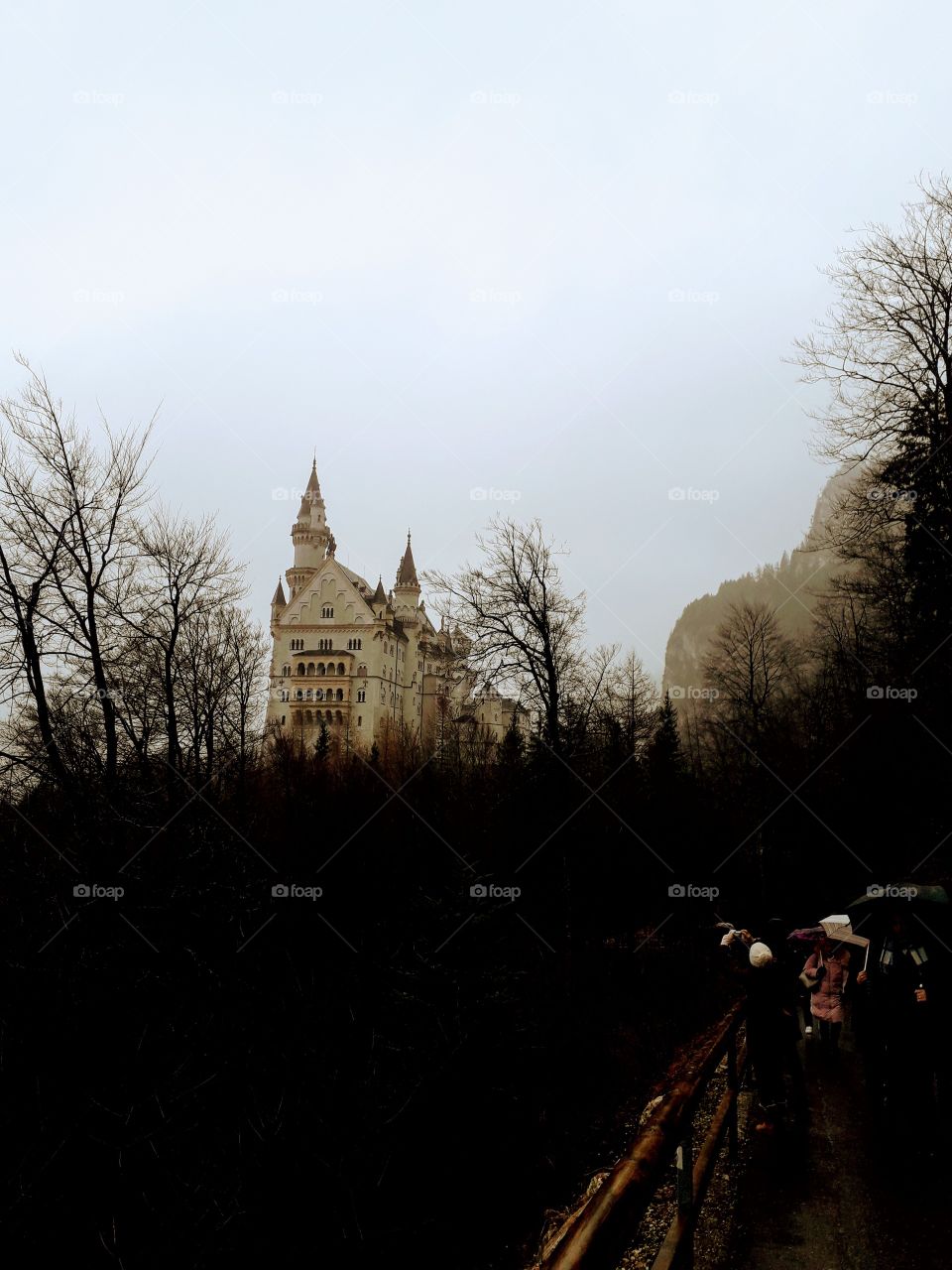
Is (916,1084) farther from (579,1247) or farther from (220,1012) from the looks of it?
(220,1012)

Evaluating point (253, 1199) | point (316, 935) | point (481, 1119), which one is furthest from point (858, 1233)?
point (316, 935)

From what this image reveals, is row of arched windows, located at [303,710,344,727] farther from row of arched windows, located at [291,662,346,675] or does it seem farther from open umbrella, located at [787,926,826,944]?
open umbrella, located at [787,926,826,944]

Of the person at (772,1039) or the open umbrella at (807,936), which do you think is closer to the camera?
the person at (772,1039)

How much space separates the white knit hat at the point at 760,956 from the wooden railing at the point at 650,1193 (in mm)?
1562

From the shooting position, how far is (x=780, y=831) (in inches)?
1095

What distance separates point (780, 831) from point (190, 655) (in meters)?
20.1

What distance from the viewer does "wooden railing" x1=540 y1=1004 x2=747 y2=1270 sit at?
2285 mm

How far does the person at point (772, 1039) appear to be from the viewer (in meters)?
6.40

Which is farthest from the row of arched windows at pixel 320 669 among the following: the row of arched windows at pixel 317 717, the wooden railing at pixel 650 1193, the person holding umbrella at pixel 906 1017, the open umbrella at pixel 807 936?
the wooden railing at pixel 650 1193

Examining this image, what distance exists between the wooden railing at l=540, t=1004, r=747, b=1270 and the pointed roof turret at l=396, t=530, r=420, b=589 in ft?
332

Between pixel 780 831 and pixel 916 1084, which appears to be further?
pixel 780 831

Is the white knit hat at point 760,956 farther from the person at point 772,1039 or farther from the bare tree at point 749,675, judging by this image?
the bare tree at point 749,675

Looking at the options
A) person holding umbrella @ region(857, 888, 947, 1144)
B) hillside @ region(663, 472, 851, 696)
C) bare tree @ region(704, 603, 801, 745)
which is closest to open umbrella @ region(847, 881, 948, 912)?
person holding umbrella @ region(857, 888, 947, 1144)

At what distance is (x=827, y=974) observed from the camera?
29.1ft
